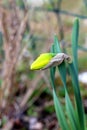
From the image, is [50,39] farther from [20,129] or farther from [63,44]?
[20,129]

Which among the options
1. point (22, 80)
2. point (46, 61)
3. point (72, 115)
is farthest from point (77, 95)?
point (22, 80)

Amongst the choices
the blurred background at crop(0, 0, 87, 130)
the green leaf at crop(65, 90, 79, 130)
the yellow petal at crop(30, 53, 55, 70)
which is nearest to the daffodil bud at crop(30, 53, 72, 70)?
the yellow petal at crop(30, 53, 55, 70)

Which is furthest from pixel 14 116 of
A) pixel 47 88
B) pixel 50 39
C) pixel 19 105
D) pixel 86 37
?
pixel 86 37

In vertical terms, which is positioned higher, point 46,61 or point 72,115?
point 46,61

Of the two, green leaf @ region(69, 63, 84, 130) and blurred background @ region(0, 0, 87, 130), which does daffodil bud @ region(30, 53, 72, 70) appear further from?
blurred background @ region(0, 0, 87, 130)

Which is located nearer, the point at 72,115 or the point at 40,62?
the point at 40,62

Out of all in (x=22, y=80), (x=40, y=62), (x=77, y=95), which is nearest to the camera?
(x=40, y=62)

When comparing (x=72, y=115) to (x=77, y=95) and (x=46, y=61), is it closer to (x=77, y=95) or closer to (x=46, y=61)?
(x=77, y=95)

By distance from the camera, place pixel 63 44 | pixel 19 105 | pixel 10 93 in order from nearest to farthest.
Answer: pixel 10 93 → pixel 19 105 → pixel 63 44

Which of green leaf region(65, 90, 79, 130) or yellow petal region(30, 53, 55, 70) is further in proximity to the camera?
green leaf region(65, 90, 79, 130)

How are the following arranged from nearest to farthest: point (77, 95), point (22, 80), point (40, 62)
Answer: point (40, 62)
point (77, 95)
point (22, 80)

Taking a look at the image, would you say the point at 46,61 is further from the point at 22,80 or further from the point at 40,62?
the point at 22,80
